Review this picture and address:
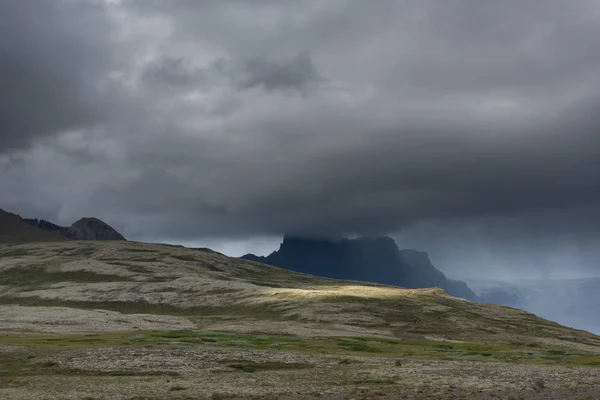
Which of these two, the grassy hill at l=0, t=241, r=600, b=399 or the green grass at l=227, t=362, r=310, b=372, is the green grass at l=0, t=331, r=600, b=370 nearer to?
the grassy hill at l=0, t=241, r=600, b=399

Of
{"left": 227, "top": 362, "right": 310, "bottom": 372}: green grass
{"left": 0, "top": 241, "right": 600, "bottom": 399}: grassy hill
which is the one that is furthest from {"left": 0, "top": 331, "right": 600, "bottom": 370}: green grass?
{"left": 227, "top": 362, "right": 310, "bottom": 372}: green grass

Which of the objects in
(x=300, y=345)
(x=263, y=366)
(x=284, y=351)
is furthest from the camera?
(x=300, y=345)

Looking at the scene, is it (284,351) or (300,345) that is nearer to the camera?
(284,351)

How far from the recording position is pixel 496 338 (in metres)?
142

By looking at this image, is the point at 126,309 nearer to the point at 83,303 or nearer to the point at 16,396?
the point at 83,303

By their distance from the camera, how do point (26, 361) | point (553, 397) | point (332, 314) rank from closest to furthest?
point (553, 397), point (26, 361), point (332, 314)

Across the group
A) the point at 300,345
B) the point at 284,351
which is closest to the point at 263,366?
the point at 284,351

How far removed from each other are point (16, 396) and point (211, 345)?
1792 inches

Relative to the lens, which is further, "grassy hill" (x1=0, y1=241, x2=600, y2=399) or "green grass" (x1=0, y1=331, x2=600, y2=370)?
"green grass" (x1=0, y1=331, x2=600, y2=370)

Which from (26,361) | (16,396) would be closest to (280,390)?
(16,396)

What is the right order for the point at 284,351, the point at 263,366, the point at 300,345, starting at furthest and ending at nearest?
the point at 300,345, the point at 284,351, the point at 263,366

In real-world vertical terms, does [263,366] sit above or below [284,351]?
below

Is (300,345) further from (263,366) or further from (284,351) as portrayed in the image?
(263,366)

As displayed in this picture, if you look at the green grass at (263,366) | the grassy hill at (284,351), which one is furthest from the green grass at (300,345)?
the green grass at (263,366)
